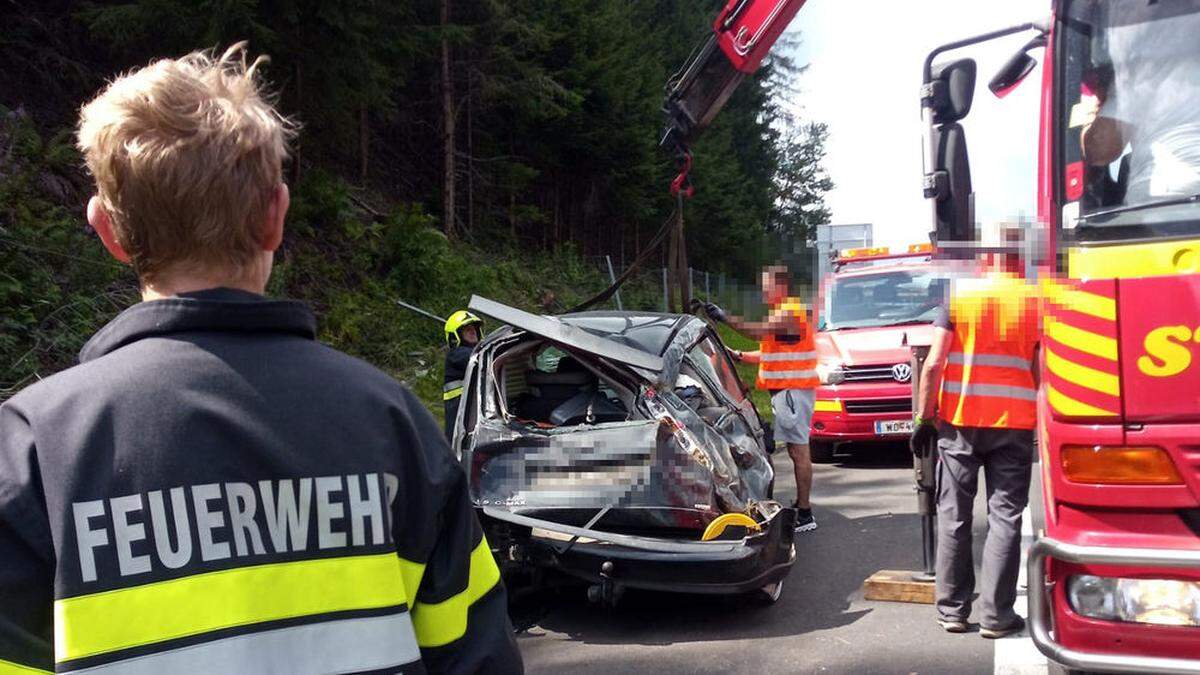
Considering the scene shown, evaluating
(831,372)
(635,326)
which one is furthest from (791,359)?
(831,372)

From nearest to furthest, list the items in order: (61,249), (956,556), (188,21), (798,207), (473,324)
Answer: (956,556) < (473,324) < (61,249) < (188,21) < (798,207)

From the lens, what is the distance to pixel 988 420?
465 centimetres

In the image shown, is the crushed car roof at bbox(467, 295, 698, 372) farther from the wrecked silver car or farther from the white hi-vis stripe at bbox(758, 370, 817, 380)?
the white hi-vis stripe at bbox(758, 370, 817, 380)

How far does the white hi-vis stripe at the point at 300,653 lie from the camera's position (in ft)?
4.14

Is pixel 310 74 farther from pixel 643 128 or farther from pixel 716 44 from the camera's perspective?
pixel 643 128

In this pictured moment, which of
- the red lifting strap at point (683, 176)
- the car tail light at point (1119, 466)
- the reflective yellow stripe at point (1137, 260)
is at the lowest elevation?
the car tail light at point (1119, 466)

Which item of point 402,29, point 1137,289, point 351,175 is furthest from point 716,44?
point 351,175

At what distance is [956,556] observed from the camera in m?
4.91

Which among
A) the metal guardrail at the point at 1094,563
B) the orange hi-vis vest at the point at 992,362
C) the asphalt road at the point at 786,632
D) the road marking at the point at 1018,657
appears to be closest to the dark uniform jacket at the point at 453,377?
the asphalt road at the point at 786,632

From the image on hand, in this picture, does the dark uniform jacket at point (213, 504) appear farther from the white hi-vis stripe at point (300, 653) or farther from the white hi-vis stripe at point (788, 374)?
the white hi-vis stripe at point (788, 374)

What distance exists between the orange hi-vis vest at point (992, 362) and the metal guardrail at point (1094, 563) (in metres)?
1.42

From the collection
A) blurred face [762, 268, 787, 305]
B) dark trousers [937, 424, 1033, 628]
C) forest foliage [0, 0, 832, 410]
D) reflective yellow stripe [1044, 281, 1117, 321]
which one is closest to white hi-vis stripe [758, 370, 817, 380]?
blurred face [762, 268, 787, 305]

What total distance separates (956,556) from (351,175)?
16.4 meters

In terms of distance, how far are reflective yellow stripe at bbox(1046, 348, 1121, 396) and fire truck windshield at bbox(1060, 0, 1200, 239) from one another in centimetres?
51
